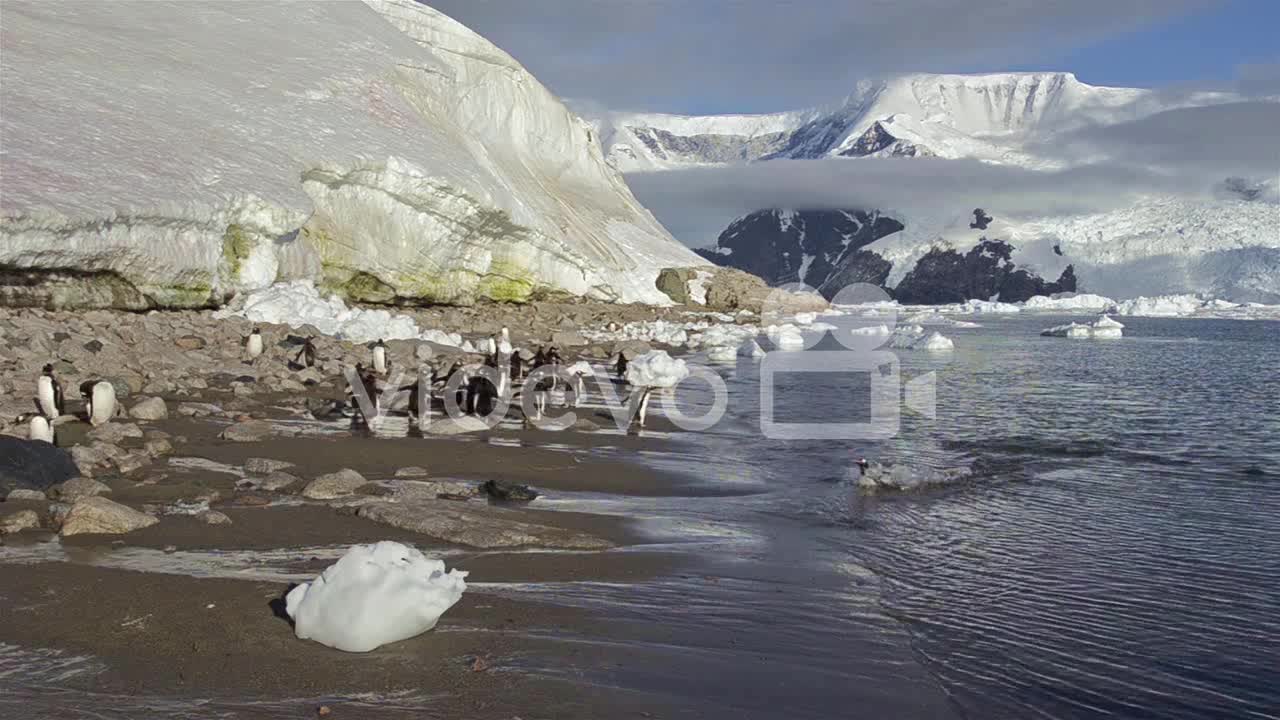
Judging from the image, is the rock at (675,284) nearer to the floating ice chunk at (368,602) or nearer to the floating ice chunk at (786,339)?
the floating ice chunk at (786,339)

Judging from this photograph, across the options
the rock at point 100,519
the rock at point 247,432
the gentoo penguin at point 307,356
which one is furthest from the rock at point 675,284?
the rock at point 100,519

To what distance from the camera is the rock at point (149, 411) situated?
1025 cm

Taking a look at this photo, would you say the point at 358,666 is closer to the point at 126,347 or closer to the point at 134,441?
the point at 134,441

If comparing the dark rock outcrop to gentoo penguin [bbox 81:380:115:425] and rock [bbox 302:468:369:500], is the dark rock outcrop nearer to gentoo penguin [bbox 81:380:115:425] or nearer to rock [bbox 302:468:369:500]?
gentoo penguin [bbox 81:380:115:425]

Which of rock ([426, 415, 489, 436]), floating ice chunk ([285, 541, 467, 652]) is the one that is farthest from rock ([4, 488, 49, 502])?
rock ([426, 415, 489, 436])

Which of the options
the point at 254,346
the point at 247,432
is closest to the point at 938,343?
the point at 254,346

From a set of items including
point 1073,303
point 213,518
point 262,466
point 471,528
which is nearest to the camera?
point 213,518

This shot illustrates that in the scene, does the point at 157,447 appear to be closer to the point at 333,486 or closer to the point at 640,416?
the point at 333,486

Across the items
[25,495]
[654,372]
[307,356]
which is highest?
[307,356]

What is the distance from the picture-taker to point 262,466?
26.4 ft

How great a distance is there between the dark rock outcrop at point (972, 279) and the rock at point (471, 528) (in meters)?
124

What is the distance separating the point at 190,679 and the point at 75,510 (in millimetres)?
2691

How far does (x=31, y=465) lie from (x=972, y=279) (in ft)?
488

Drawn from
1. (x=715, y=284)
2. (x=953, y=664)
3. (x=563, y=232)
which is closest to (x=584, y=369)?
(x=953, y=664)
